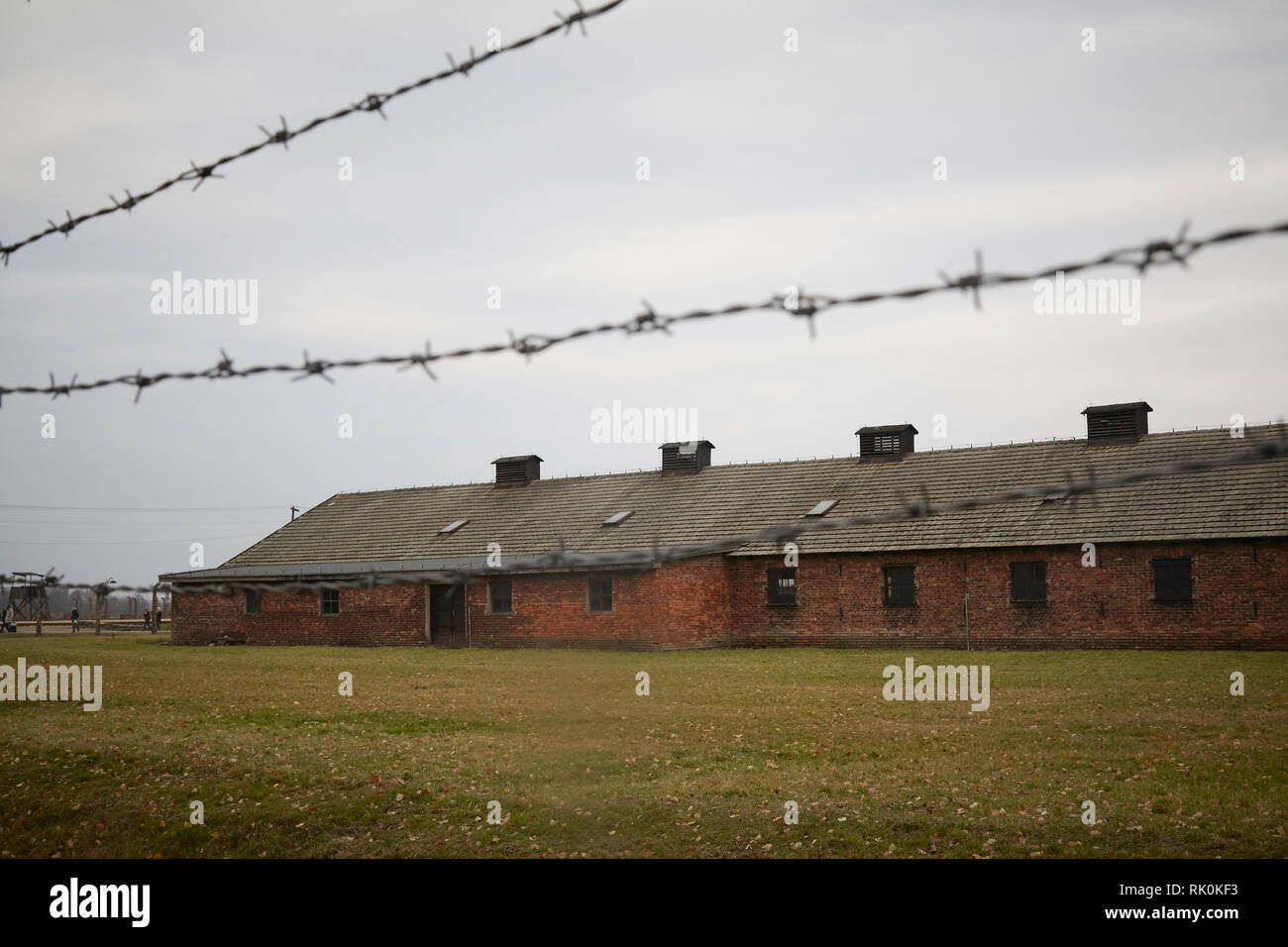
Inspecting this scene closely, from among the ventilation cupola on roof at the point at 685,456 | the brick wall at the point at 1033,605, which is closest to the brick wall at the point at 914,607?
the brick wall at the point at 1033,605

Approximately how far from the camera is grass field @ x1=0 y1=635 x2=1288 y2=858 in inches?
285

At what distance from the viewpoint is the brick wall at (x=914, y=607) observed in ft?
74.1

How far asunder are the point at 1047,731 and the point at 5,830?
10.1 meters

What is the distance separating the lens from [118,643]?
33406 mm

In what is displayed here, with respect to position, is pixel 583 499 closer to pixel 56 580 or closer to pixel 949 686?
pixel 949 686

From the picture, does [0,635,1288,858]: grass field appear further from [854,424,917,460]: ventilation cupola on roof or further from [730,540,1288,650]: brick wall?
[854,424,917,460]: ventilation cupola on roof

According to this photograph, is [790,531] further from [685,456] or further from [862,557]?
[685,456]

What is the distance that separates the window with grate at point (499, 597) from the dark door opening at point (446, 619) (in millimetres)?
813

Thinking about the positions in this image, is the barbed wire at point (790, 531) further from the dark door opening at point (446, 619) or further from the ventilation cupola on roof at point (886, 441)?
the ventilation cupola on roof at point (886, 441)

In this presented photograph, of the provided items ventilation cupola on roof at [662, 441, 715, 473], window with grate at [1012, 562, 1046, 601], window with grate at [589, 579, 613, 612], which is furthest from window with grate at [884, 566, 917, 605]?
window with grate at [589, 579, 613, 612]

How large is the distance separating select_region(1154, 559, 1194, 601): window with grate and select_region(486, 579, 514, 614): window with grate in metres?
16.0

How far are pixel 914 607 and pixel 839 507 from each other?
3.38 meters

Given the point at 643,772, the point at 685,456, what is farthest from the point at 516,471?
the point at 643,772

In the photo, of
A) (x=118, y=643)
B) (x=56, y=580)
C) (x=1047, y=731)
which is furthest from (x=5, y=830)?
(x=118, y=643)
